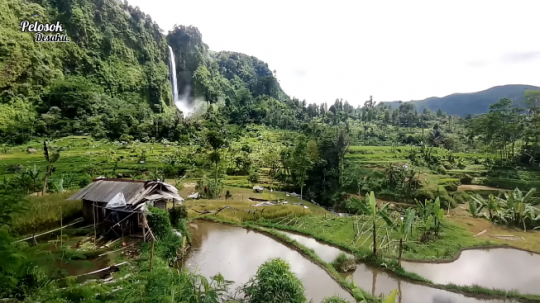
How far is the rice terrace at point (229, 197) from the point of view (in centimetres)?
942

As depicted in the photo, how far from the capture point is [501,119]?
132 feet

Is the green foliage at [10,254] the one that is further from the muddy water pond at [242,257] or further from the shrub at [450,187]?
the shrub at [450,187]

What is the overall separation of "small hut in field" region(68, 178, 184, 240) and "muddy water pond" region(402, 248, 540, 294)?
13116 millimetres

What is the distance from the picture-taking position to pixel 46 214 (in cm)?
1383

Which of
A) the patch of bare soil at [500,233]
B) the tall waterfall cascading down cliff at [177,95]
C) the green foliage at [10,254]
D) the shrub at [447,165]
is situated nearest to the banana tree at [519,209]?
the patch of bare soil at [500,233]

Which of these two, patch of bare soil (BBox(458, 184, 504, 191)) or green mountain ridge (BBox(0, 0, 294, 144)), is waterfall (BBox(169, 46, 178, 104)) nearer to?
green mountain ridge (BBox(0, 0, 294, 144))

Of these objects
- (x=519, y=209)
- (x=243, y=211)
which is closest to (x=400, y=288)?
(x=243, y=211)

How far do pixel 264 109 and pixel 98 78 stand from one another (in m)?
50.4

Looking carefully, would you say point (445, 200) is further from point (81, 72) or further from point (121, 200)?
point (81, 72)

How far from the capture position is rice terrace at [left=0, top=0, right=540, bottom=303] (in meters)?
9.42

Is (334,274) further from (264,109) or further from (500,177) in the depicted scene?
(264,109)

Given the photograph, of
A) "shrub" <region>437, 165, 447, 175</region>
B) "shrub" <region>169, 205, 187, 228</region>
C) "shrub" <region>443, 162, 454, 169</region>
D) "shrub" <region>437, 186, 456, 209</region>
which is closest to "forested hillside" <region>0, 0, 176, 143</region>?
"shrub" <region>169, 205, 187, 228</region>

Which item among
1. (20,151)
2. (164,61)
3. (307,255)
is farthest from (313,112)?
(307,255)

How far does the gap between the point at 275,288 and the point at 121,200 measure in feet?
27.2
